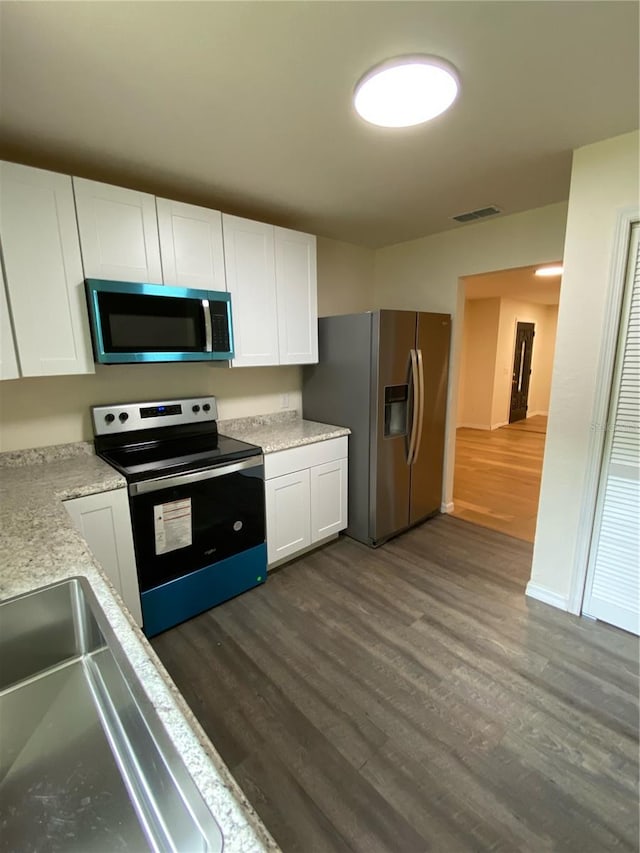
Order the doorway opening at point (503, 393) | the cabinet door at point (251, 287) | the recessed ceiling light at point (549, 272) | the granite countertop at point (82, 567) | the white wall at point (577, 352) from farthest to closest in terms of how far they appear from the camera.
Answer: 1. the recessed ceiling light at point (549, 272)
2. the doorway opening at point (503, 393)
3. the cabinet door at point (251, 287)
4. the white wall at point (577, 352)
5. the granite countertop at point (82, 567)

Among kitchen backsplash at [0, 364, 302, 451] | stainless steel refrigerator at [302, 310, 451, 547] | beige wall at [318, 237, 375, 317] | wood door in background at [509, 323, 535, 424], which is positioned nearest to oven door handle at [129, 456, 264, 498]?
kitchen backsplash at [0, 364, 302, 451]

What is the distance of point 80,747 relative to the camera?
0.77 meters

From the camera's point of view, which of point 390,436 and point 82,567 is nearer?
point 82,567

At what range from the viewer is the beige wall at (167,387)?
204cm

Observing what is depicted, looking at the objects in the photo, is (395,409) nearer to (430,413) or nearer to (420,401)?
(420,401)

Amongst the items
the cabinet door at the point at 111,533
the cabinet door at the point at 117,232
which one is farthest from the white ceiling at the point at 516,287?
the cabinet door at the point at 111,533

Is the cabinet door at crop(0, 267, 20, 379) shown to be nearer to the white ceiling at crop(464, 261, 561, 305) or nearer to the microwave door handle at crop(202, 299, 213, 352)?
the microwave door handle at crop(202, 299, 213, 352)

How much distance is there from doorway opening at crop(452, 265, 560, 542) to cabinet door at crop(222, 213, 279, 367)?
2.37 m

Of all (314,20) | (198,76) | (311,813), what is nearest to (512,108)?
(314,20)

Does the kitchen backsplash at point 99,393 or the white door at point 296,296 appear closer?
the kitchen backsplash at point 99,393

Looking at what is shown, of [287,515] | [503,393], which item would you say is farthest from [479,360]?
[287,515]

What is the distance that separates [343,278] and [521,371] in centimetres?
534

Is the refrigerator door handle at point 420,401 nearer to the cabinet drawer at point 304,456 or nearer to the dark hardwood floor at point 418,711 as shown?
the cabinet drawer at point 304,456

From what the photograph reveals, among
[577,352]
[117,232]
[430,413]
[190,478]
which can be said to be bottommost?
[190,478]
